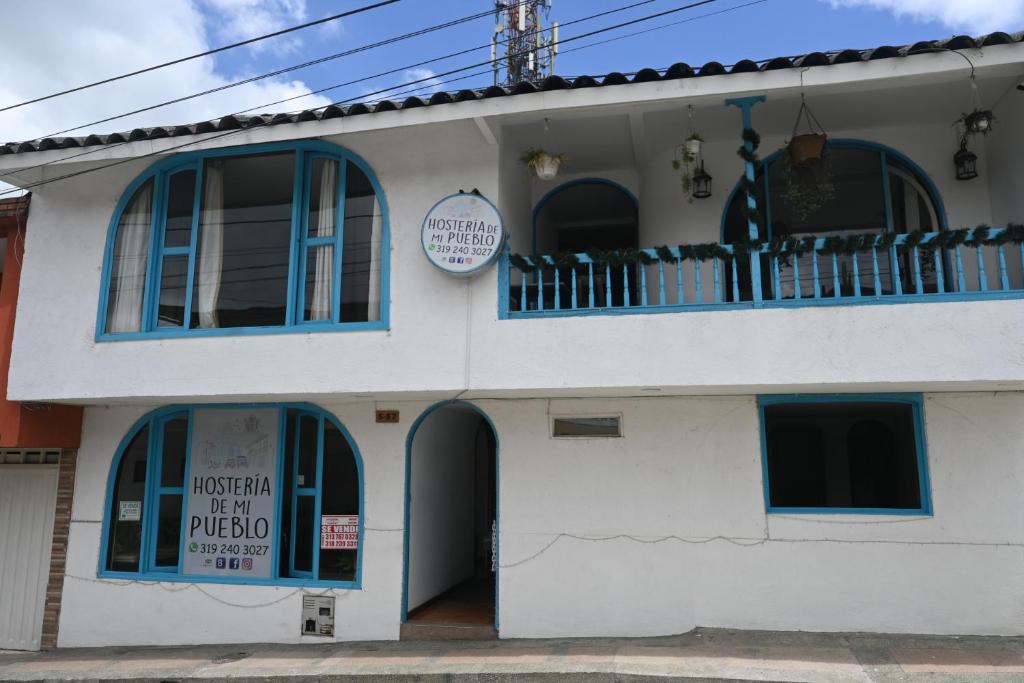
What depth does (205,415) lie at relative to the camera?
8.67 m

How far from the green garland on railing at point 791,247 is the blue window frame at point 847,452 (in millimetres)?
1617

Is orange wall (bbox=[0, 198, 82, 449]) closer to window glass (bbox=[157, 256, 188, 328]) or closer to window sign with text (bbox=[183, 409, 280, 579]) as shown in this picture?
window glass (bbox=[157, 256, 188, 328])

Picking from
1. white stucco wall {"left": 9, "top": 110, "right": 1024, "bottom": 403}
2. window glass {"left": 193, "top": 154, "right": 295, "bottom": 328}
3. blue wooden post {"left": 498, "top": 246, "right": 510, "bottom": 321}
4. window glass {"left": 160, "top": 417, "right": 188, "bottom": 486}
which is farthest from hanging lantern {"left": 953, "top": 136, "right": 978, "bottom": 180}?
window glass {"left": 160, "top": 417, "right": 188, "bottom": 486}

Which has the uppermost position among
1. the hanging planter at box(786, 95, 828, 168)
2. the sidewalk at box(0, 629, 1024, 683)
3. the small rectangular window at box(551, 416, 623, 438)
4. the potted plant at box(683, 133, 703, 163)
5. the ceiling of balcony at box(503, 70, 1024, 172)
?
the ceiling of balcony at box(503, 70, 1024, 172)

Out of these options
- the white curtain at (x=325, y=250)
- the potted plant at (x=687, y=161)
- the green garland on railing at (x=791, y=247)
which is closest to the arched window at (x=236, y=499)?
the white curtain at (x=325, y=250)

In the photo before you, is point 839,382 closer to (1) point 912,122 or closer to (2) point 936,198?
(2) point 936,198

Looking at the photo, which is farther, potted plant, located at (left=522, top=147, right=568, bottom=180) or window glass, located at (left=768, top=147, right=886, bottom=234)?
window glass, located at (left=768, top=147, right=886, bottom=234)

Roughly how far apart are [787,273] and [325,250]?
5.01 m

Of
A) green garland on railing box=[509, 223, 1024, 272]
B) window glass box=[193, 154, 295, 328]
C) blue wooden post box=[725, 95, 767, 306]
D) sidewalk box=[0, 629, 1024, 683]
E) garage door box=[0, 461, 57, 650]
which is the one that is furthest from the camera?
garage door box=[0, 461, 57, 650]

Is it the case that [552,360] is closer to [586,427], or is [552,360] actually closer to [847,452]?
[586,427]

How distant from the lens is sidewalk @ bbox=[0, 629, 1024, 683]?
6.00m

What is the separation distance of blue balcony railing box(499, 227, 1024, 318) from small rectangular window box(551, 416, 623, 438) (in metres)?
1.25

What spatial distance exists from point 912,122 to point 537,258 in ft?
14.9

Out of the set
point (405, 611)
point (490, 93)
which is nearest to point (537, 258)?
point (490, 93)
